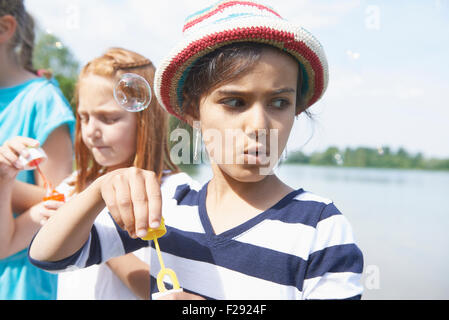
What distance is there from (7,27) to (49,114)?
362 mm

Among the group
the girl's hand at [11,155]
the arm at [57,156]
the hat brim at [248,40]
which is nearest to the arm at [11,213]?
the girl's hand at [11,155]

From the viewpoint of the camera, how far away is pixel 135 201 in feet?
2.08

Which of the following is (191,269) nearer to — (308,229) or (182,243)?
(182,243)

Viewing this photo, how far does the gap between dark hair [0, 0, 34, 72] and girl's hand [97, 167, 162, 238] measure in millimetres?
996

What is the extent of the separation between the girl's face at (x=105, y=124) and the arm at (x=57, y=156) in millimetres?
162

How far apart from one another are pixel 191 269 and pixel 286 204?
27 centimetres

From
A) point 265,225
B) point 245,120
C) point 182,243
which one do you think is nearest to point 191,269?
point 182,243

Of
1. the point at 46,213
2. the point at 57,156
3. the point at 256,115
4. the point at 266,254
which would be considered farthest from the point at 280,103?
the point at 57,156

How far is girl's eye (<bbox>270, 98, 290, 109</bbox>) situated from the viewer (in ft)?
2.52

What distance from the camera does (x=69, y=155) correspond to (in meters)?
1.29

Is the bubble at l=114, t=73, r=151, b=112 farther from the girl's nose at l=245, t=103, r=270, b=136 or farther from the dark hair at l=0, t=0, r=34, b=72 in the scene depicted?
the dark hair at l=0, t=0, r=34, b=72

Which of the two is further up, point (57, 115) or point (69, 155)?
point (57, 115)

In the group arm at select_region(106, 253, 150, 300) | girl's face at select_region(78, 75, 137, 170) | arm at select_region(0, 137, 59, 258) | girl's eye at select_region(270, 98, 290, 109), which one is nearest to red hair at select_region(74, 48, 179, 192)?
girl's face at select_region(78, 75, 137, 170)
